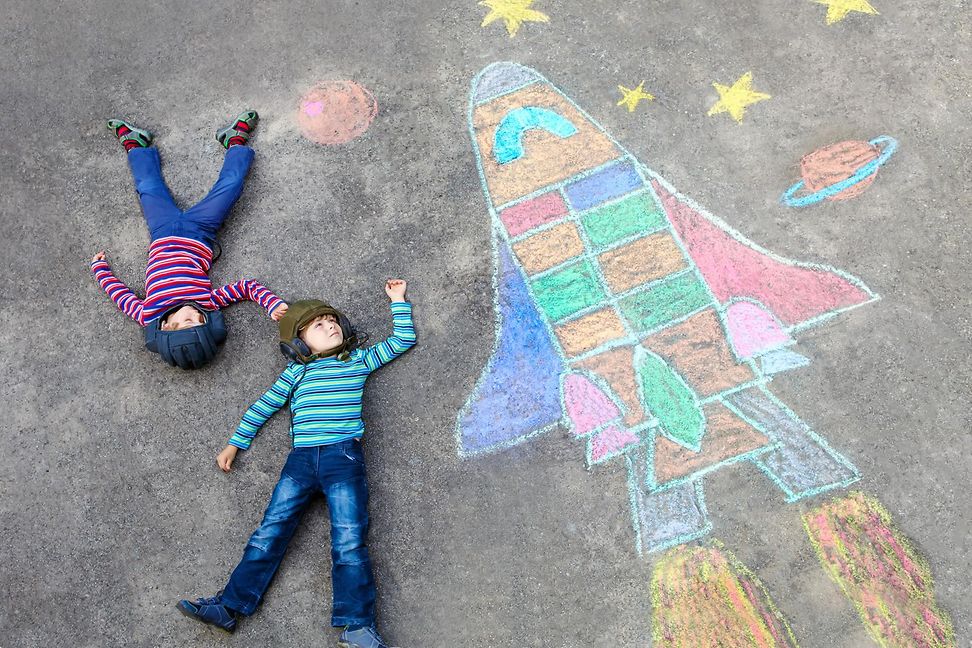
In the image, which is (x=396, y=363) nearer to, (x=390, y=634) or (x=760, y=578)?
(x=390, y=634)

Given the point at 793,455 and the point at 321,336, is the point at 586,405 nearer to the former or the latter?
the point at 793,455

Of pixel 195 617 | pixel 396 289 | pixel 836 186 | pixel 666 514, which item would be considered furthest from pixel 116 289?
pixel 836 186

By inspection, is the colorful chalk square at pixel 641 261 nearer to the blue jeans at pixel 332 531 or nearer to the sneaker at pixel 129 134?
the blue jeans at pixel 332 531

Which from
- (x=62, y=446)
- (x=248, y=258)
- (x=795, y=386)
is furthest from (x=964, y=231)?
(x=62, y=446)

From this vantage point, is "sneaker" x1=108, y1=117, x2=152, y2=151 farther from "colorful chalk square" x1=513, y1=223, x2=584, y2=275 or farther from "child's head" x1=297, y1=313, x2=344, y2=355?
"colorful chalk square" x1=513, y1=223, x2=584, y2=275

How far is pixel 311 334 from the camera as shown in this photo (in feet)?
14.1

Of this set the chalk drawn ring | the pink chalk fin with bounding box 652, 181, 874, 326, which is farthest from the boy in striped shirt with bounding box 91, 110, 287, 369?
the chalk drawn ring

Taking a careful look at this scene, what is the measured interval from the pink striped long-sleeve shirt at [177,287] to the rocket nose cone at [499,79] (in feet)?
6.34

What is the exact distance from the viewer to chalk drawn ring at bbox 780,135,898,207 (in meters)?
4.54

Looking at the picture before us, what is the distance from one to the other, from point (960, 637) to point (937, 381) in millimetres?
1298

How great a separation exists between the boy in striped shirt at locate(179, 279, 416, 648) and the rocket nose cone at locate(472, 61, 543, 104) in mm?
1508

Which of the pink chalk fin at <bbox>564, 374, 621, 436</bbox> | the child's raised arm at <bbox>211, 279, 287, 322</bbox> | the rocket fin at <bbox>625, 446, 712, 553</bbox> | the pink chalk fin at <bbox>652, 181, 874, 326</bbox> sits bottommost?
the rocket fin at <bbox>625, 446, 712, 553</bbox>

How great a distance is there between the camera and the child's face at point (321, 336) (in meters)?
4.30

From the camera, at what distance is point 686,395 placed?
13.8 ft
